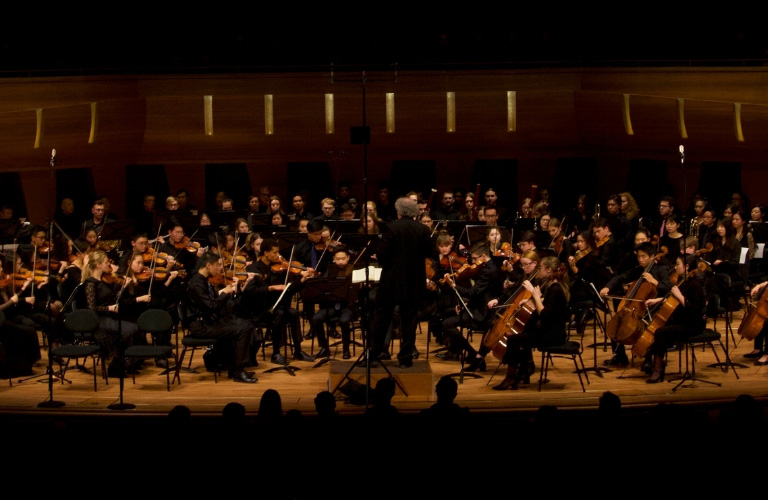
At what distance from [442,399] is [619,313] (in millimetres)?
3795

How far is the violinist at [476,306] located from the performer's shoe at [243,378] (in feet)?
6.38

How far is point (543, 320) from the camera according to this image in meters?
7.20

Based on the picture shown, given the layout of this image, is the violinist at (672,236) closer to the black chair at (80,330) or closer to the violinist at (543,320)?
the violinist at (543,320)

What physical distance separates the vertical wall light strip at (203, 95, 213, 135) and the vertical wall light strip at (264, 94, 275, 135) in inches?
34.2

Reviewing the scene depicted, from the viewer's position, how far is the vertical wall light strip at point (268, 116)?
1376 centimetres

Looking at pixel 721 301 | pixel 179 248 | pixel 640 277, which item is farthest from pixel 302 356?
pixel 721 301

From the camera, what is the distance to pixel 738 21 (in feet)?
44.8

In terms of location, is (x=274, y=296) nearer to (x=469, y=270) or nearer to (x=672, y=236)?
(x=469, y=270)

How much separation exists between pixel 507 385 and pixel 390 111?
7.26m

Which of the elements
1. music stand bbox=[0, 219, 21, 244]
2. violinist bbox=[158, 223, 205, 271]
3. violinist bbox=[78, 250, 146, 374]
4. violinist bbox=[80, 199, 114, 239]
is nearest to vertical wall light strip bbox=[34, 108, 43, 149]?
violinist bbox=[80, 199, 114, 239]

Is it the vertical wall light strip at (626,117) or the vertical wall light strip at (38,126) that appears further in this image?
the vertical wall light strip at (626,117)

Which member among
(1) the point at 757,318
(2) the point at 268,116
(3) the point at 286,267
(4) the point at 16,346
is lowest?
(4) the point at 16,346

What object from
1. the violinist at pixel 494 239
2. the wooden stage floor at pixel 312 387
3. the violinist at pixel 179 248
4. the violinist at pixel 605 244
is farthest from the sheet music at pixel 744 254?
the violinist at pixel 179 248

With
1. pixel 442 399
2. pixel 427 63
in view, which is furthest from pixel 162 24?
pixel 442 399
